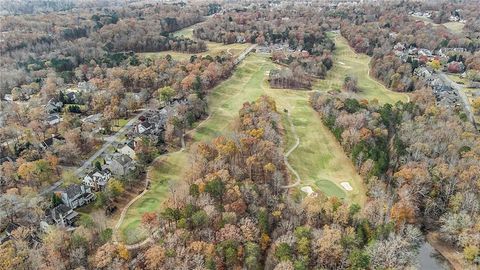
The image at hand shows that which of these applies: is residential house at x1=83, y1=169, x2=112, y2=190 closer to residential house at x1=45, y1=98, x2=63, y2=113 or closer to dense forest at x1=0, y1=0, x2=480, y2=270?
dense forest at x1=0, y1=0, x2=480, y2=270

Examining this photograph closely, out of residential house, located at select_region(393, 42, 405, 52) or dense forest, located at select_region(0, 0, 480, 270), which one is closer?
dense forest, located at select_region(0, 0, 480, 270)

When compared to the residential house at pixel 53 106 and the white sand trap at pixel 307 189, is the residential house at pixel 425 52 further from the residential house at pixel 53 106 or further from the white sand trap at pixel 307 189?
the residential house at pixel 53 106

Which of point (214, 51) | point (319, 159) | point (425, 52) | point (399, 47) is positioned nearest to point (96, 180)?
point (319, 159)

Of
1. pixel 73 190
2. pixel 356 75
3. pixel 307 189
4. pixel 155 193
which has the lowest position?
pixel 307 189

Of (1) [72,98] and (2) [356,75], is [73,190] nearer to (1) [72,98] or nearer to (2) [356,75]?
(1) [72,98]

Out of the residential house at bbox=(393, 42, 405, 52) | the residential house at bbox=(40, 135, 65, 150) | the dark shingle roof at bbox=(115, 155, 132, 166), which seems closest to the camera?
the dark shingle roof at bbox=(115, 155, 132, 166)

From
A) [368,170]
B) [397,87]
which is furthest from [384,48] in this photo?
[368,170]

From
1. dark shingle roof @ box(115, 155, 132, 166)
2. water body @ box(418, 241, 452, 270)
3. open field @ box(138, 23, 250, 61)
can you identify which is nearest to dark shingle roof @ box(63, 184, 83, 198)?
dark shingle roof @ box(115, 155, 132, 166)
